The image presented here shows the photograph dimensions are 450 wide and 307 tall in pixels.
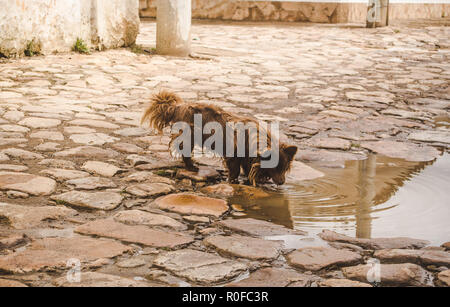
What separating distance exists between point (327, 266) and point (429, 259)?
0.46 metres

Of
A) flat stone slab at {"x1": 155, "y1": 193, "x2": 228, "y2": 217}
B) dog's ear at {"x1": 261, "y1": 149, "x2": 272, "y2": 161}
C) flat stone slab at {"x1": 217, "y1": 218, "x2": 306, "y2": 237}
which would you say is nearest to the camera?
flat stone slab at {"x1": 217, "y1": 218, "x2": 306, "y2": 237}

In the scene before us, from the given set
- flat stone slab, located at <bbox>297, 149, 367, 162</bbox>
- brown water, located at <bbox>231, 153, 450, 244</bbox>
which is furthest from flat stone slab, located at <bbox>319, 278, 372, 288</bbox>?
flat stone slab, located at <bbox>297, 149, 367, 162</bbox>

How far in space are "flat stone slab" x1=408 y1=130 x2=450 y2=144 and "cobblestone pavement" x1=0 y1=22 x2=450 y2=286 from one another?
0.05 feet

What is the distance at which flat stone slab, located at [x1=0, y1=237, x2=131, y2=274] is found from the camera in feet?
7.64

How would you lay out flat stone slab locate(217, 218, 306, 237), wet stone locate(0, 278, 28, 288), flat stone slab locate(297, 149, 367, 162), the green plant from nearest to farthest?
wet stone locate(0, 278, 28, 288) → flat stone slab locate(217, 218, 306, 237) → flat stone slab locate(297, 149, 367, 162) → the green plant

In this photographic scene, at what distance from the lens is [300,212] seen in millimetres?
3215

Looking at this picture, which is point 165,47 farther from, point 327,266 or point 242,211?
point 327,266

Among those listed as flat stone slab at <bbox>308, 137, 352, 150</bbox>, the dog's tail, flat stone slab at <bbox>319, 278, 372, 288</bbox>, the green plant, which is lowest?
flat stone slab at <bbox>319, 278, 372, 288</bbox>

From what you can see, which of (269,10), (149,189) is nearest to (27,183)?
(149,189)

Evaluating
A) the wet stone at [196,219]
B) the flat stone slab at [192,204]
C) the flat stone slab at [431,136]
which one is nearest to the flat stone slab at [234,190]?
the flat stone slab at [192,204]

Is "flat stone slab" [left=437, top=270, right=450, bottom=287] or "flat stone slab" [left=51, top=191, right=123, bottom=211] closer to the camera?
"flat stone slab" [left=437, top=270, right=450, bottom=287]

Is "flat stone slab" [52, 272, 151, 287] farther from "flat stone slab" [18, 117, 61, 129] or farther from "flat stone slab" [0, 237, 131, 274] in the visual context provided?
"flat stone slab" [18, 117, 61, 129]

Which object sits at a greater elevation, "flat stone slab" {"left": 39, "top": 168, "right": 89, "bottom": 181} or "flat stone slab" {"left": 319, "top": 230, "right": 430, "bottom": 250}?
"flat stone slab" {"left": 39, "top": 168, "right": 89, "bottom": 181}
